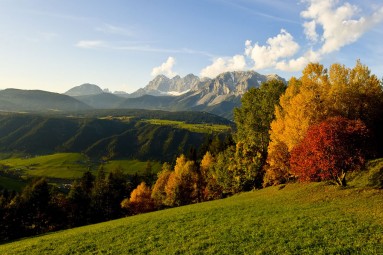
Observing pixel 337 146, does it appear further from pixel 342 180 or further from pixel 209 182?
pixel 209 182

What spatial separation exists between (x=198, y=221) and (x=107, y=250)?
40.2 feet

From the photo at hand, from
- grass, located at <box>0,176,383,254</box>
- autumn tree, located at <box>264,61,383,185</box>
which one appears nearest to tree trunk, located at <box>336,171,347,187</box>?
grass, located at <box>0,176,383,254</box>

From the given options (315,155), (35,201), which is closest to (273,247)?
(315,155)

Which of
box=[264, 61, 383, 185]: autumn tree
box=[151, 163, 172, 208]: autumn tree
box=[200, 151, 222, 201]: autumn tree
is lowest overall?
box=[151, 163, 172, 208]: autumn tree

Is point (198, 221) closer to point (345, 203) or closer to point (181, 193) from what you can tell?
point (345, 203)

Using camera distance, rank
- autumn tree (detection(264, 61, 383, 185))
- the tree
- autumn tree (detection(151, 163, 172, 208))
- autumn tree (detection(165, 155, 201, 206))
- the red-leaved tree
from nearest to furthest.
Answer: the red-leaved tree < autumn tree (detection(264, 61, 383, 185)) < the tree < autumn tree (detection(165, 155, 201, 206)) < autumn tree (detection(151, 163, 172, 208))

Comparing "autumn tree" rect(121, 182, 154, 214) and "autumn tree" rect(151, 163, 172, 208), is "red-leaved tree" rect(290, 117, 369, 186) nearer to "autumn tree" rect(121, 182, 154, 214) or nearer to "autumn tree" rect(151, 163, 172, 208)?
"autumn tree" rect(151, 163, 172, 208)

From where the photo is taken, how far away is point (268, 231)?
1088 inches

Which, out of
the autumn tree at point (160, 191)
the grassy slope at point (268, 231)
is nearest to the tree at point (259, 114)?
the grassy slope at point (268, 231)

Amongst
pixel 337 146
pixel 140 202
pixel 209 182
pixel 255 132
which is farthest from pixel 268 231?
pixel 140 202

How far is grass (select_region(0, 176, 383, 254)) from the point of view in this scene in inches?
910

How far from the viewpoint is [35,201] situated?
102312 millimetres

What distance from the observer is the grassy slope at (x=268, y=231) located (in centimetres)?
2314

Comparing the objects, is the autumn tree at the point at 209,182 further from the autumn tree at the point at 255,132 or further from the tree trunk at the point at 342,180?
the tree trunk at the point at 342,180
